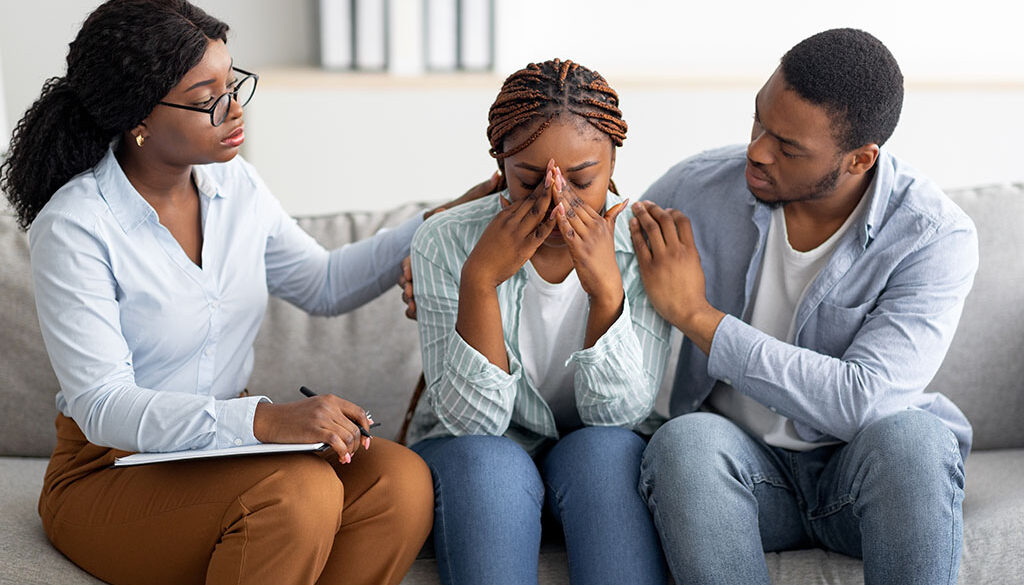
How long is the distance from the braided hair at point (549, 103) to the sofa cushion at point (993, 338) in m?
0.87

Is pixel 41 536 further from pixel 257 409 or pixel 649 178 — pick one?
pixel 649 178

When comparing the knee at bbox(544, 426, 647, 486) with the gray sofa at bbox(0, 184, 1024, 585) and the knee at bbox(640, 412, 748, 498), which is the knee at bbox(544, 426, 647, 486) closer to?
the knee at bbox(640, 412, 748, 498)

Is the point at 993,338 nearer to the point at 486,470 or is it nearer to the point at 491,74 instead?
the point at 486,470

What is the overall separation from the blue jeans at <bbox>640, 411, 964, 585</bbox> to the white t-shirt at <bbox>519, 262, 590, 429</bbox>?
0.68 feet

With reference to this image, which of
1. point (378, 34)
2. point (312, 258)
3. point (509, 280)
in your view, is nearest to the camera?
point (509, 280)

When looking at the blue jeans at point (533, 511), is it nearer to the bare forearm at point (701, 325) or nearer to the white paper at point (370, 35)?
the bare forearm at point (701, 325)

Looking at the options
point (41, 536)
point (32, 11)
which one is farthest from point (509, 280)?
point (32, 11)

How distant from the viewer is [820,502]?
162 cm

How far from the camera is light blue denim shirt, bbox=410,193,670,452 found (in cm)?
155

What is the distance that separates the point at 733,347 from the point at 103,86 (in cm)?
102

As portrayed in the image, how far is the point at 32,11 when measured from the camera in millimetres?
3008

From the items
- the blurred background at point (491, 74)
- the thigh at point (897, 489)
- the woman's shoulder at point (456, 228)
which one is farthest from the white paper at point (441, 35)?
the thigh at point (897, 489)

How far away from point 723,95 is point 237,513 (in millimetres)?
2038

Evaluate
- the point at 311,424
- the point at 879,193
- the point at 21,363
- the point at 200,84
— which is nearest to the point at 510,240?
the point at 311,424
